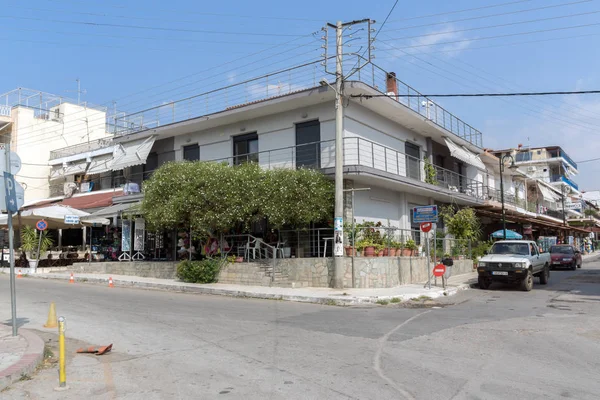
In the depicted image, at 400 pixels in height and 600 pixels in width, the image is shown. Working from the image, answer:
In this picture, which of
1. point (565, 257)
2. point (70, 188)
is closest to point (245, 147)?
point (70, 188)

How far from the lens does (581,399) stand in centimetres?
517

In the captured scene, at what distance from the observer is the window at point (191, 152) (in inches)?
970

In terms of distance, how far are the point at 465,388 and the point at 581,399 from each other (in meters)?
1.18

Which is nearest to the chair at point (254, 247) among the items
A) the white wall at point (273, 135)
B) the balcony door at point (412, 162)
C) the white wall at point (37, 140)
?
the white wall at point (273, 135)

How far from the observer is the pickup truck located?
16.8m

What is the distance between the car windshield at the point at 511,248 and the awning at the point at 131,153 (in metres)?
17.3

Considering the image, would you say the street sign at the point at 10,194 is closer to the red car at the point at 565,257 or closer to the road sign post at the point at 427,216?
the road sign post at the point at 427,216

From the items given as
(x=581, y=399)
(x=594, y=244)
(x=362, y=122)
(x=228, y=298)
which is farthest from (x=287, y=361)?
(x=594, y=244)

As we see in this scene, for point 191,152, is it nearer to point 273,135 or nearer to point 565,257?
point 273,135

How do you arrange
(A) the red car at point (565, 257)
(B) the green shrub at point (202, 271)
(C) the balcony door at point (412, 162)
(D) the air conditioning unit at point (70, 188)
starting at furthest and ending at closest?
(D) the air conditioning unit at point (70, 188)
(A) the red car at point (565, 257)
(C) the balcony door at point (412, 162)
(B) the green shrub at point (202, 271)

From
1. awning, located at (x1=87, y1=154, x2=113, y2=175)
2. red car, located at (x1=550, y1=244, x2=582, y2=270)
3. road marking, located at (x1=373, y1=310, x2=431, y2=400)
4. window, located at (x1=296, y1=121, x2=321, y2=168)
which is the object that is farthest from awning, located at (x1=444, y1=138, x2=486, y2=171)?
awning, located at (x1=87, y1=154, x2=113, y2=175)

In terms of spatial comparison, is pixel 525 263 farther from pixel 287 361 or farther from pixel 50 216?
pixel 50 216

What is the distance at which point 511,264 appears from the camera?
55.5 feet

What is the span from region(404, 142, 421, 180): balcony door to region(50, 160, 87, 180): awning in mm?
18944
